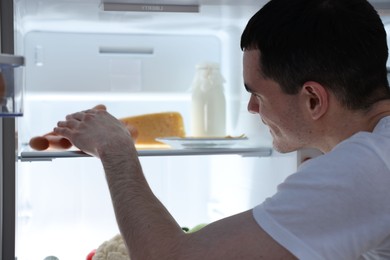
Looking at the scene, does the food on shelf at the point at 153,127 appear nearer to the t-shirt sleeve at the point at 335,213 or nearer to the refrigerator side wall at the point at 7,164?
the refrigerator side wall at the point at 7,164

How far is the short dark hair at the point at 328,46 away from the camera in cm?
112

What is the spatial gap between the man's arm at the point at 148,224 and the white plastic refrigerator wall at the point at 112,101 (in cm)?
53

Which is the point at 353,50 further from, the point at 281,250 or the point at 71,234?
the point at 71,234

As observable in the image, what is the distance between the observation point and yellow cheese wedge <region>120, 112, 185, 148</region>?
185cm

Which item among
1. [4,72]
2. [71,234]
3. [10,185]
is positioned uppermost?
[4,72]

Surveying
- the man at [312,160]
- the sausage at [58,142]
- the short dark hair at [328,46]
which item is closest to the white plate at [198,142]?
the sausage at [58,142]

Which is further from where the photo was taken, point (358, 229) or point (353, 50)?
point (353, 50)

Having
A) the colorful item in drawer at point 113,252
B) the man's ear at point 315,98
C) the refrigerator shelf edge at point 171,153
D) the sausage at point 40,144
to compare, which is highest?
the man's ear at point 315,98

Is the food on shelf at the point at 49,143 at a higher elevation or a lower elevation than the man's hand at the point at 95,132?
lower

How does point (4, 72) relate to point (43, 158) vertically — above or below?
above

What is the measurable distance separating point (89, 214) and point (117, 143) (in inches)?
32.3

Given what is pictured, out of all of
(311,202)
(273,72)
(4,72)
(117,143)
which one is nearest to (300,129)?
(273,72)

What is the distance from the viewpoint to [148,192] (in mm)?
1230

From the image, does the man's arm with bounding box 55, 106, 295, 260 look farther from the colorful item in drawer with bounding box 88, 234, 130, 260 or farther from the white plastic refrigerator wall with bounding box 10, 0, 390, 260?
the white plastic refrigerator wall with bounding box 10, 0, 390, 260
